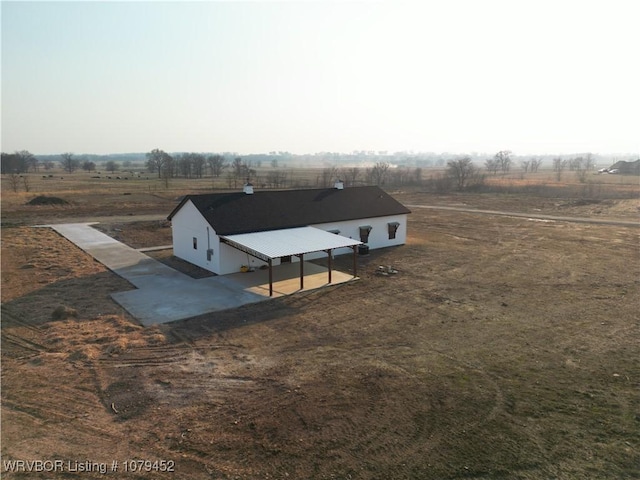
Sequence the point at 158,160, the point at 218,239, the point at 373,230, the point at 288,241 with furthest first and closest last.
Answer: the point at 158,160
the point at 373,230
the point at 218,239
the point at 288,241

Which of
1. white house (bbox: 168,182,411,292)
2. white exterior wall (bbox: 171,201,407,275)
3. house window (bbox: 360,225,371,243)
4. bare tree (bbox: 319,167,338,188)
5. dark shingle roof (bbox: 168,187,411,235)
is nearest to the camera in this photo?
white house (bbox: 168,182,411,292)

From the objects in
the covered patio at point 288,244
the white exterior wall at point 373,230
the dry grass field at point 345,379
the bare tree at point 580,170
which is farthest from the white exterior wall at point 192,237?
the bare tree at point 580,170

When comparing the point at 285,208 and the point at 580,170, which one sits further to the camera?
the point at 580,170

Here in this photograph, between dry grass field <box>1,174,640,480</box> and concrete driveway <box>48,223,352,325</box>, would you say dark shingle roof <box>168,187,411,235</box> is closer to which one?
concrete driveway <box>48,223,352,325</box>

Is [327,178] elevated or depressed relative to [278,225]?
elevated

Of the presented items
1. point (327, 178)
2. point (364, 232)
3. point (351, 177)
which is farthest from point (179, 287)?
point (327, 178)

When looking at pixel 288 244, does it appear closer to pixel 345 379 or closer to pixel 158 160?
pixel 345 379

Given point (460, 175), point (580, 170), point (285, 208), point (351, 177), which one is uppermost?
point (580, 170)

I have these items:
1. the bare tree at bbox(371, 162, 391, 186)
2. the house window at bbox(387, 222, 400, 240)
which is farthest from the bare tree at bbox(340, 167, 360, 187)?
the house window at bbox(387, 222, 400, 240)
